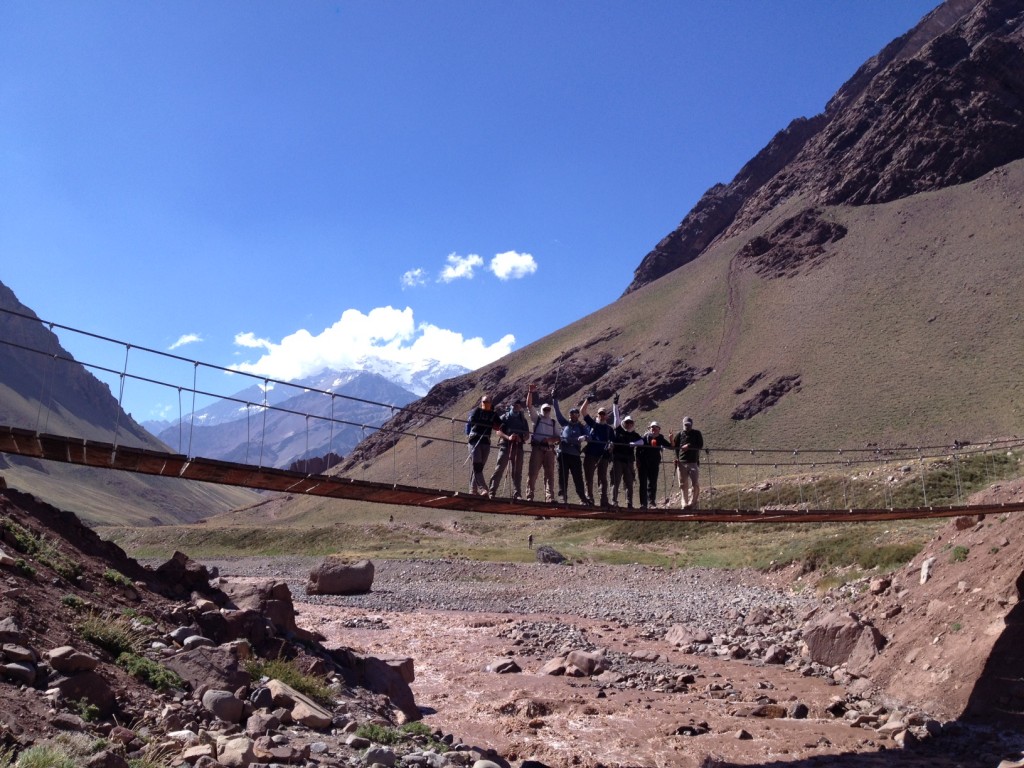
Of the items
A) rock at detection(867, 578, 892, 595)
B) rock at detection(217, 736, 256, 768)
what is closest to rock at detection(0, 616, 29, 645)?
rock at detection(217, 736, 256, 768)

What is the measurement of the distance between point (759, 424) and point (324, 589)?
49.9 meters

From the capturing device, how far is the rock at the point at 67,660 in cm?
637

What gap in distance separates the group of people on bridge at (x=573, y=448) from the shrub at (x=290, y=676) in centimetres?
322

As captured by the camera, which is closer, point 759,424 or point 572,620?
point 572,620

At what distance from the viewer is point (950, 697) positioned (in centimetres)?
1066

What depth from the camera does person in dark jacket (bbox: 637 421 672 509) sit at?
11766 mm

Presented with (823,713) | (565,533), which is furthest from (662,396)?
(823,713)

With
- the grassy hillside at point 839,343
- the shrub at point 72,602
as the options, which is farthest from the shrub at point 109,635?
the grassy hillside at point 839,343

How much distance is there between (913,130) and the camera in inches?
4050

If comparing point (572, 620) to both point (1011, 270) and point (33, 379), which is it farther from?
point (33, 379)

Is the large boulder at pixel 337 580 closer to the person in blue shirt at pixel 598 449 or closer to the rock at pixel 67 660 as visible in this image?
the person in blue shirt at pixel 598 449

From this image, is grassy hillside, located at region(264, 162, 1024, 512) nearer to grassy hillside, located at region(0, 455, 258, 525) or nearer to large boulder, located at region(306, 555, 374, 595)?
grassy hillside, located at region(0, 455, 258, 525)

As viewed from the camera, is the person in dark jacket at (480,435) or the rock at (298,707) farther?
the person in dark jacket at (480,435)

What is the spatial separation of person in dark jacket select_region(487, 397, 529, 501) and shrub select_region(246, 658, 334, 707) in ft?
10.2
